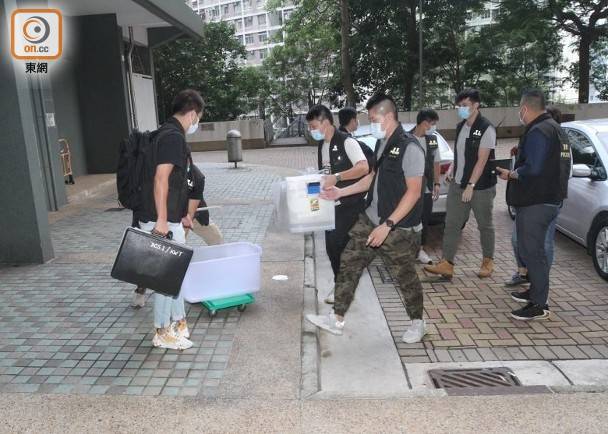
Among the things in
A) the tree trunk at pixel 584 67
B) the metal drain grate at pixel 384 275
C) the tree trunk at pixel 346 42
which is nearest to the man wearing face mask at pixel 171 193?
the metal drain grate at pixel 384 275

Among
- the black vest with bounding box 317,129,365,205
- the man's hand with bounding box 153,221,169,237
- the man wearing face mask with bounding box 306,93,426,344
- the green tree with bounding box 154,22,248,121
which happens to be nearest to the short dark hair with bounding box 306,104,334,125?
the black vest with bounding box 317,129,365,205

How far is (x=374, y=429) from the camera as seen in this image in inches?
118

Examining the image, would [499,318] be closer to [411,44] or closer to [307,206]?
[307,206]

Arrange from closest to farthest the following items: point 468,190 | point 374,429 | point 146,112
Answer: point 374,429, point 468,190, point 146,112

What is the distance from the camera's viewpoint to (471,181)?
17.3 ft

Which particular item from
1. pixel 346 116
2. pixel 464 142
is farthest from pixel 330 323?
pixel 464 142

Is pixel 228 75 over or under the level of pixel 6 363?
over

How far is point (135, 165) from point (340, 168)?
1.62 m

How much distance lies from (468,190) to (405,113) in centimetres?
1888

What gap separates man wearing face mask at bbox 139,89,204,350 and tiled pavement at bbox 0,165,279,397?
0.18 meters

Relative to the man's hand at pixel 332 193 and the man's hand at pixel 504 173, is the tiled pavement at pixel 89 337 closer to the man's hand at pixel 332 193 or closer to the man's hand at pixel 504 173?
the man's hand at pixel 332 193

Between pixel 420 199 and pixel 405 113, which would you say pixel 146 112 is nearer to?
pixel 405 113

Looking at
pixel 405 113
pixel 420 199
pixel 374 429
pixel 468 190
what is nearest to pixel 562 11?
pixel 405 113

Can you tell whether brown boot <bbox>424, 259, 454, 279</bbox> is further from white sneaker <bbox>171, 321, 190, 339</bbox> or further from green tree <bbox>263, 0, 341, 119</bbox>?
green tree <bbox>263, 0, 341, 119</bbox>
